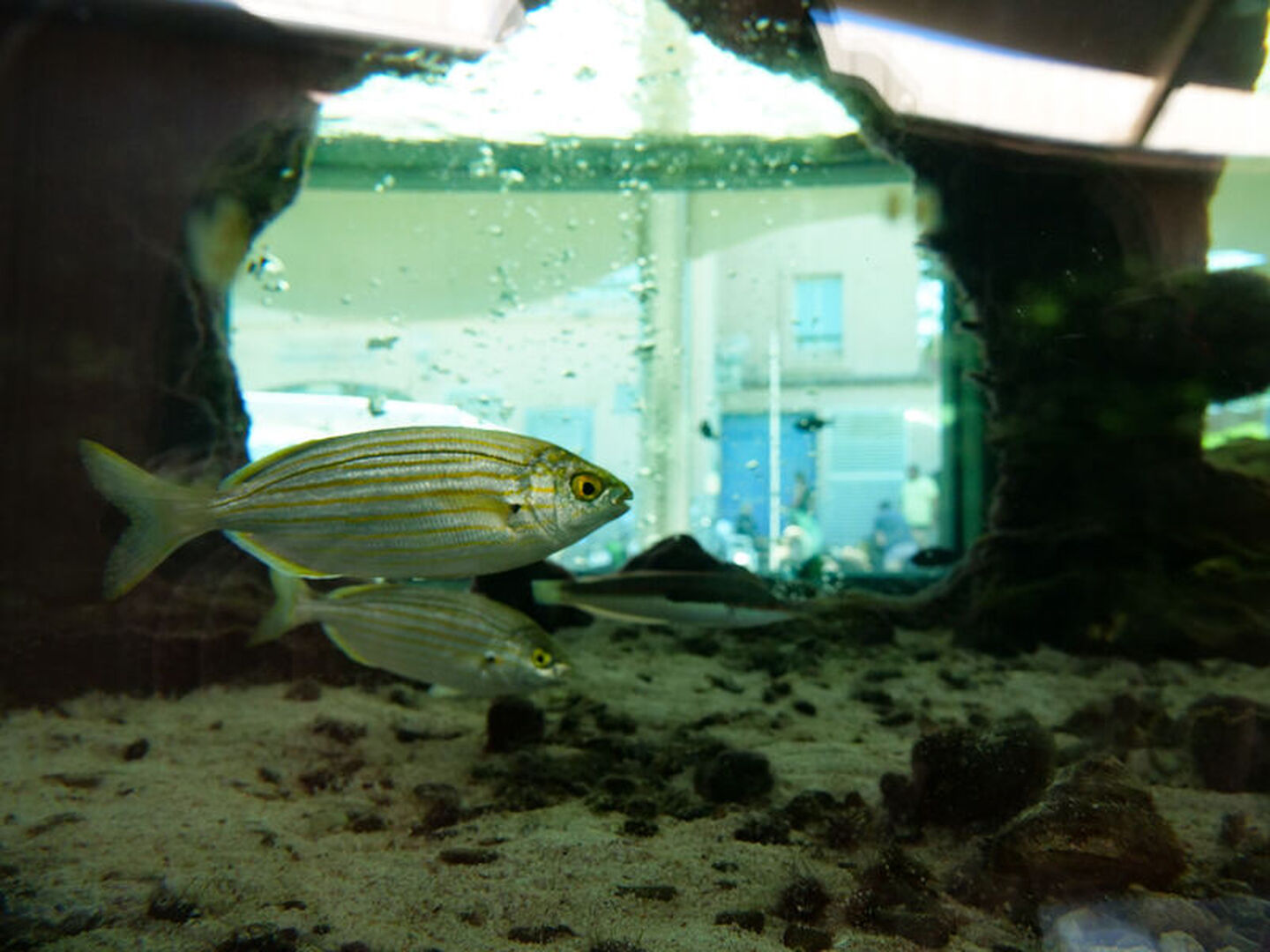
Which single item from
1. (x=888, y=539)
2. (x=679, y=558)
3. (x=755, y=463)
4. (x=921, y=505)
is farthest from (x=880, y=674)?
(x=755, y=463)

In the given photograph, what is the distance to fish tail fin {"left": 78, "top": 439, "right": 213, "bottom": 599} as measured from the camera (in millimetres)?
1532

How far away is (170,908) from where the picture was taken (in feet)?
5.31

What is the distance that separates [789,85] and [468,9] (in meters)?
4.46

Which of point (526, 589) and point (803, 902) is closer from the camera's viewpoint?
point (803, 902)

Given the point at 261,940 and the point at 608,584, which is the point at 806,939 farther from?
the point at 608,584

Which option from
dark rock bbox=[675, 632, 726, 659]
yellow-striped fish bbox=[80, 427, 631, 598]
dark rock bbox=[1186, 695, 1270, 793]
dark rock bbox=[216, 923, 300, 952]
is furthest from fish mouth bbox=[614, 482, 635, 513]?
dark rock bbox=[675, 632, 726, 659]

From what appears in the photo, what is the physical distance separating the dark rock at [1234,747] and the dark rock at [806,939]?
200cm

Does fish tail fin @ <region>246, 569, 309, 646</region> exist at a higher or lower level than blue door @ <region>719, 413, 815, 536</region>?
lower

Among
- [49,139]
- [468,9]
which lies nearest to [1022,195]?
[468,9]

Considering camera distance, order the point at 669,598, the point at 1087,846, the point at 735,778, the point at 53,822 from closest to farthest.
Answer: the point at 1087,846 → the point at 53,822 → the point at 735,778 → the point at 669,598

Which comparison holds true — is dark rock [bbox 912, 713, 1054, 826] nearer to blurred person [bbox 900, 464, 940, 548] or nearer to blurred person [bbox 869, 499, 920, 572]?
blurred person [bbox 900, 464, 940, 548]

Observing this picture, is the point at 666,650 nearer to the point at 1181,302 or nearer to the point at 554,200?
the point at 1181,302

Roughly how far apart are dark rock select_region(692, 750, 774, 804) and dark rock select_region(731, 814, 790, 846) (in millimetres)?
211

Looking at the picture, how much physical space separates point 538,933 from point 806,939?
1.87 ft
